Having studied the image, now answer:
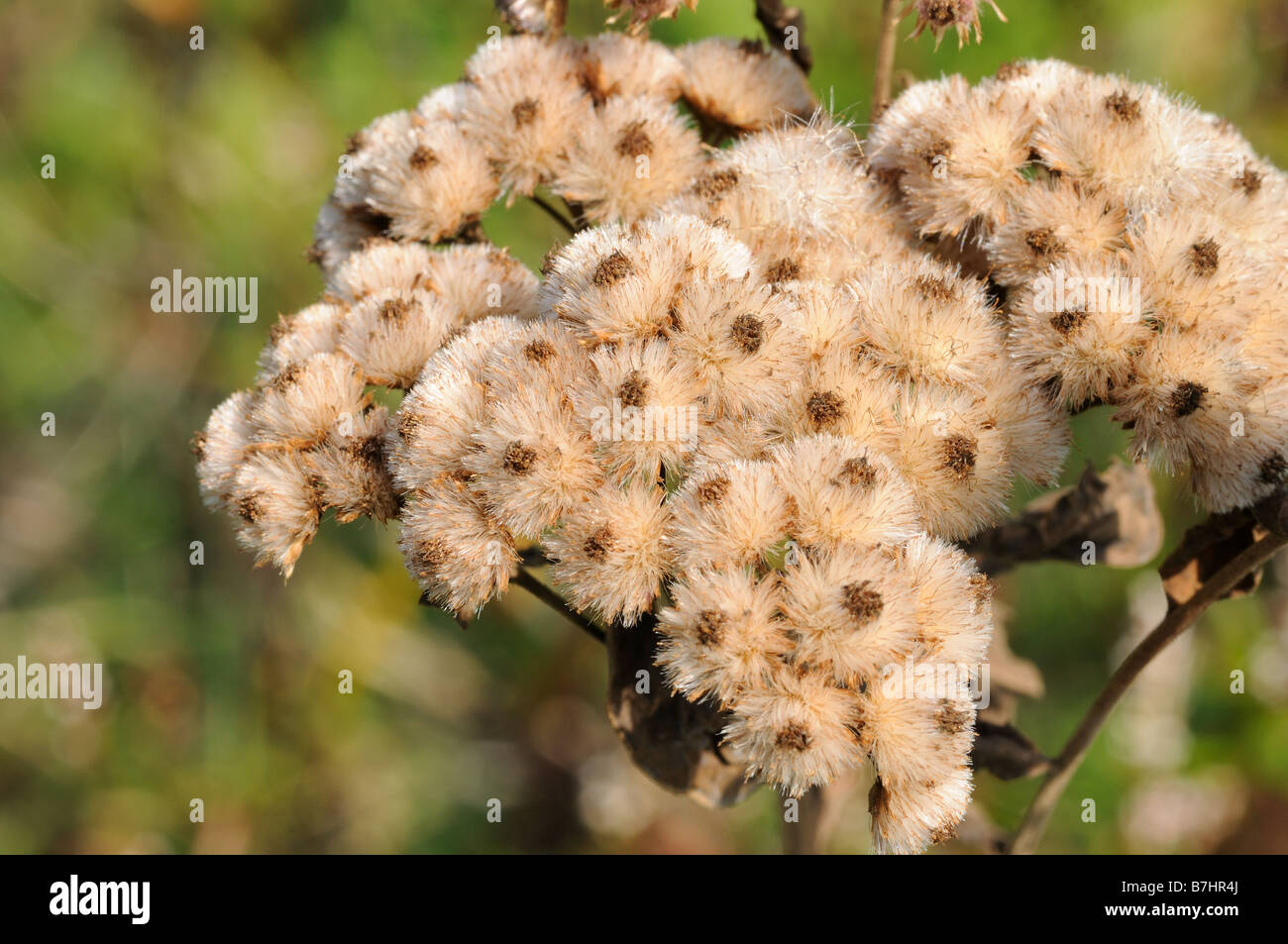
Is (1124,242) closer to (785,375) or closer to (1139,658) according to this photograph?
(785,375)

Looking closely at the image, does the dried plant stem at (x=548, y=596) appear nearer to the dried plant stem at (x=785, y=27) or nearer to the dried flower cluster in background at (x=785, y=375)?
the dried flower cluster in background at (x=785, y=375)

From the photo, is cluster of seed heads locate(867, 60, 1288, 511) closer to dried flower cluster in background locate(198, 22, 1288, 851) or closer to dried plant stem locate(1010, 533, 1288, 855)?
dried flower cluster in background locate(198, 22, 1288, 851)

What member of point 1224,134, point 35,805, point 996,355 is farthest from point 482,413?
point 35,805

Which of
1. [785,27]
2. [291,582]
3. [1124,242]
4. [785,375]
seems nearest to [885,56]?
[785,27]

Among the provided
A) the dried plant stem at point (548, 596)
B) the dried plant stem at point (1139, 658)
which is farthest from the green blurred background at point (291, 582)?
the dried plant stem at point (548, 596)
